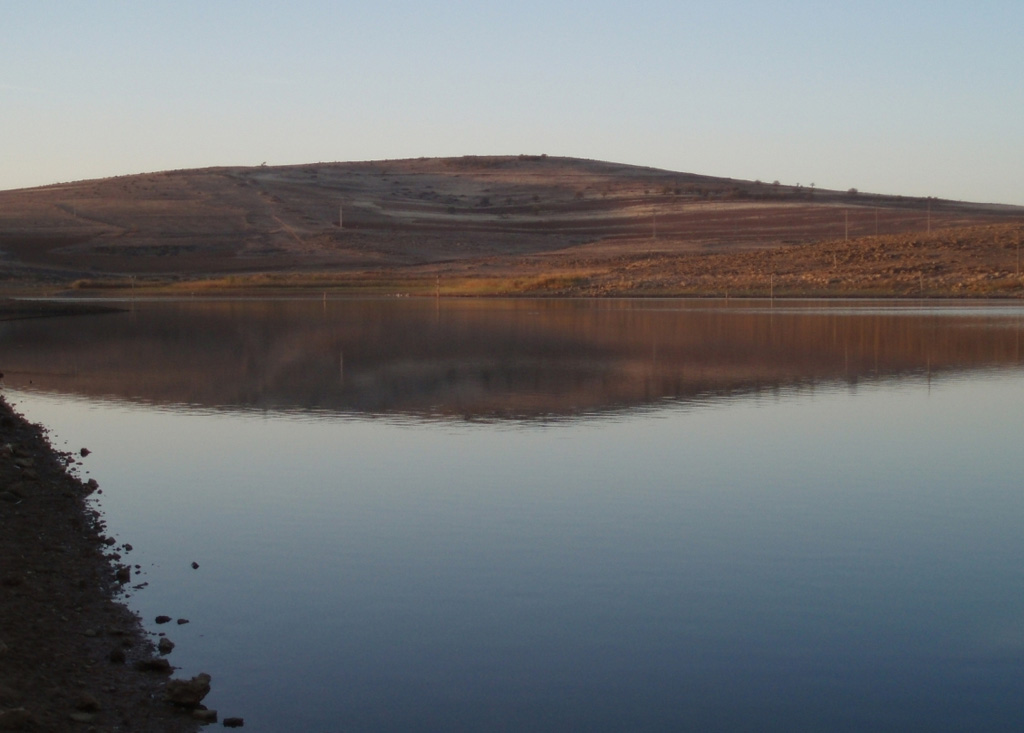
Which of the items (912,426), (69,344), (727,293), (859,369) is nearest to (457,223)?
(727,293)

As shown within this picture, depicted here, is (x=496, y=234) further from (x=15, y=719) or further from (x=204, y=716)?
(x=15, y=719)

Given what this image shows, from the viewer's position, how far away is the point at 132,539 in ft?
31.3

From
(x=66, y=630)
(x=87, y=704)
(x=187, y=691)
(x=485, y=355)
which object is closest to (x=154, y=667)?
(x=187, y=691)

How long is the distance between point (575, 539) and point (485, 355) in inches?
633

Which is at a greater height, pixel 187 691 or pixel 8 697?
pixel 8 697

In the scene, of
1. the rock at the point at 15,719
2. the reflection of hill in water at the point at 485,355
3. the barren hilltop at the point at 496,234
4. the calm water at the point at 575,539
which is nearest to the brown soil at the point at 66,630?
the rock at the point at 15,719

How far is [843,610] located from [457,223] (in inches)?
3724

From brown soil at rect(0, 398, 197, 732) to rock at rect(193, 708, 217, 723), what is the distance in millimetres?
51

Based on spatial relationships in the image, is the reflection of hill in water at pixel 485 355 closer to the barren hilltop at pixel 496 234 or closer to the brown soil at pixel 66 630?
the brown soil at pixel 66 630

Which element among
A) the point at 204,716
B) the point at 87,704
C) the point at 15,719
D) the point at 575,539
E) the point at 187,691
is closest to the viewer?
the point at 15,719

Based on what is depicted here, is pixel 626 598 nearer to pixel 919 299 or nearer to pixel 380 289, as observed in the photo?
pixel 919 299

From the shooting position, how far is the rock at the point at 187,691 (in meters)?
6.03

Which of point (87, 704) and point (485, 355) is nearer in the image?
point (87, 704)

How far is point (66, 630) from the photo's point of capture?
680cm
